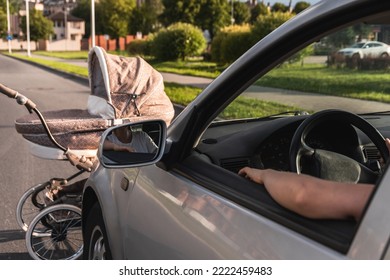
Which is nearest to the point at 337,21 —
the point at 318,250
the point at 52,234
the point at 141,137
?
the point at 318,250

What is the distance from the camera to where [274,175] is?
1853 millimetres

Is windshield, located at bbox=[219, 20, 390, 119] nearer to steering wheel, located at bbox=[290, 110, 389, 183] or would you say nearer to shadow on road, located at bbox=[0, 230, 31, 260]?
steering wheel, located at bbox=[290, 110, 389, 183]

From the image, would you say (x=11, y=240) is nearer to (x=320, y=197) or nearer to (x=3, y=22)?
(x=320, y=197)

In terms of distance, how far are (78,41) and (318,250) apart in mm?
98264

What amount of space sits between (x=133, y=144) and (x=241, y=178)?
3.69ft

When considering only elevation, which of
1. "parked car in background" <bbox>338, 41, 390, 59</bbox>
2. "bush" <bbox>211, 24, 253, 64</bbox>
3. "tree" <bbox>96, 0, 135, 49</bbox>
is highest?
"parked car in background" <bbox>338, 41, 390, 59</bbox>

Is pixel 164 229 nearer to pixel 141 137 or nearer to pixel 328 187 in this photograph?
pixel 328 187

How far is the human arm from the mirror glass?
2.29 ft

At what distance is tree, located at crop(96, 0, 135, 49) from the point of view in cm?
8362

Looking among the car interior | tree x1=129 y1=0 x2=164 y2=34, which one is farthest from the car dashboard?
tree x1=129 y1=0 x2=164 y2=34

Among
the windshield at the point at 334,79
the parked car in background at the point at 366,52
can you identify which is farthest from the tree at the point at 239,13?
the parked car in background at the point at 366,52

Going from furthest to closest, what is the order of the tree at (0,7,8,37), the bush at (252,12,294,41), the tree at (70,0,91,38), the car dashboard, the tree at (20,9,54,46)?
the tree at (70,0,91,38)
the tree at (0,7,8,37)
the tree at (20,9,54,46)
the bush at (252,12,294,41)
the car dashboard

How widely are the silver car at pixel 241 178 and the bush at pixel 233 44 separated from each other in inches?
880

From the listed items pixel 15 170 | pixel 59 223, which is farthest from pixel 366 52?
pixel 15 170
